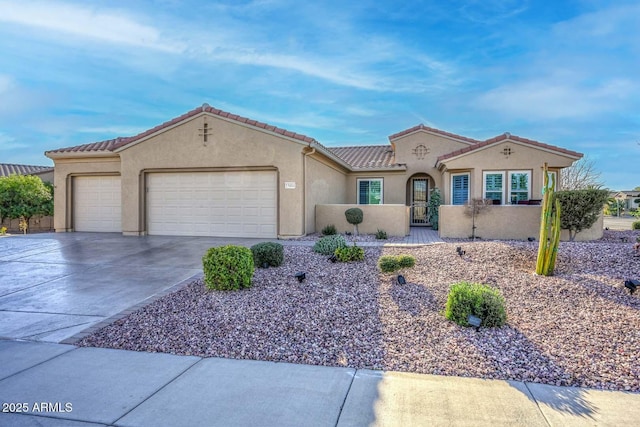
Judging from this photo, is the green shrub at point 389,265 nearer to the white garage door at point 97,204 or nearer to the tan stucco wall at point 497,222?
the tan stucco wall at point 497,222

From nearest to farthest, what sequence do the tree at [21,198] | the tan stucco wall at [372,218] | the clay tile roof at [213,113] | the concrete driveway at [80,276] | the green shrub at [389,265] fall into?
the concrete driveway at [80,276] < the green shrub at [389,265] < the clay tile roof at [213,113] < the tan stucco wall at [372,218] < the tree at [21,198]

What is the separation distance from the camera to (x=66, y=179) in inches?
629

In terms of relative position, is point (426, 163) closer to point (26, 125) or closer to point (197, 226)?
point (197, 226)

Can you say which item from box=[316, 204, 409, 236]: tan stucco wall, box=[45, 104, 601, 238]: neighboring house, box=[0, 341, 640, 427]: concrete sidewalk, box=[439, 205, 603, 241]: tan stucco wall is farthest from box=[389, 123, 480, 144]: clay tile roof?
box=[0, 341, 640, 427]: concrete sidewalk

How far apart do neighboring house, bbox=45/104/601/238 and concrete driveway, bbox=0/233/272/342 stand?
4.22 ft

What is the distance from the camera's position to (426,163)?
1955cm

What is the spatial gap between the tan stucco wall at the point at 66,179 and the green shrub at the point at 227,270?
12.1 metres

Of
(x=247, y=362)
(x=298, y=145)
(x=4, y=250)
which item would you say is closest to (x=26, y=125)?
(x=4, y=250)

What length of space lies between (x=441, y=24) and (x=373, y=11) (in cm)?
233

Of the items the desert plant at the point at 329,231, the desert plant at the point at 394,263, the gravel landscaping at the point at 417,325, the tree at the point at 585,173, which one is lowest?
the gravel landscaping at the point at 417,325

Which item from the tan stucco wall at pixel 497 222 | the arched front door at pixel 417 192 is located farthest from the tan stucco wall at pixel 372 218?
the arched front door at pixel 417 192

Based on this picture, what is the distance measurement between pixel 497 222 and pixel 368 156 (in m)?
10.1

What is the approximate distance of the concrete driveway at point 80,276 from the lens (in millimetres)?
5445

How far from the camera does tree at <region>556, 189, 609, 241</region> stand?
1166 cm
